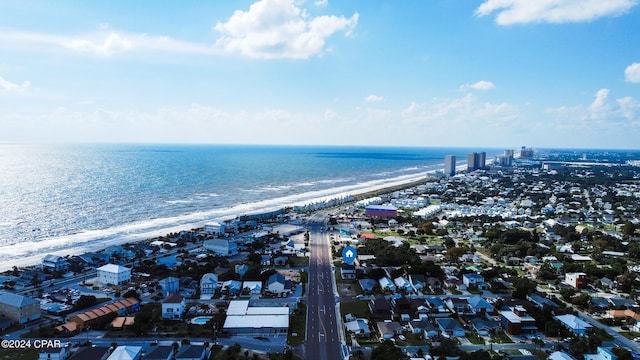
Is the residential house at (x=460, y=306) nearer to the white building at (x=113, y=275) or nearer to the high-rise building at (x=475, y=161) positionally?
the white building at (x=113, y=275)

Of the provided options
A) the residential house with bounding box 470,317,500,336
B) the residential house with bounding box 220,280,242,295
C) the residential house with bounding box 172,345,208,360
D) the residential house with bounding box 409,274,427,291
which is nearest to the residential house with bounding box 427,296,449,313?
the residential house with bounding box 470,317,500,336

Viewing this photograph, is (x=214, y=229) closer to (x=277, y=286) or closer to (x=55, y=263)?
(x=55, y=263)

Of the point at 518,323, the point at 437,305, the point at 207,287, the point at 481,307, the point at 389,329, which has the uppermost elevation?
the point at 518,323

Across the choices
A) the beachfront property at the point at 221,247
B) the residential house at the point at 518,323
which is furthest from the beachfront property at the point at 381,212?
the residential house at the point at 518,323

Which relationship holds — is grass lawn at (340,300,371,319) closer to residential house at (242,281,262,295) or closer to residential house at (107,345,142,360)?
residential house at (242,281,262,295)

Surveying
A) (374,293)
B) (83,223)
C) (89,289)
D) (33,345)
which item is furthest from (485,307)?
(83,223)

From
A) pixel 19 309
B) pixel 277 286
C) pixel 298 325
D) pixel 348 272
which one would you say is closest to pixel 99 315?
pixel 19 309

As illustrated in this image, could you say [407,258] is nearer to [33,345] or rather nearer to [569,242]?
[569,242]
